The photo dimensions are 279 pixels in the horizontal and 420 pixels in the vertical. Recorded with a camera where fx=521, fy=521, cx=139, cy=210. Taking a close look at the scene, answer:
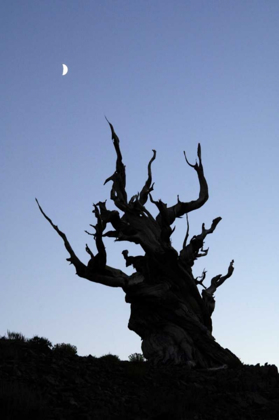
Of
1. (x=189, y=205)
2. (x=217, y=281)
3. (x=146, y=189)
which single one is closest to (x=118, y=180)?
(x=146, y=189)

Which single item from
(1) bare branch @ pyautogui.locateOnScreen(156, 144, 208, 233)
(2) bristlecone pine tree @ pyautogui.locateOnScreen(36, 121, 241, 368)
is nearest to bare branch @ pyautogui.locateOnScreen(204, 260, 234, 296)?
(2) bristlecone pine tree @ pyautogui.locateOnScreen(36, 121, 241, 368)

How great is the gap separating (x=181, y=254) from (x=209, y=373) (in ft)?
11.3

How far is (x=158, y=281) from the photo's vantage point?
44.3 feet

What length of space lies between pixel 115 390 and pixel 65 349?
95.6 inches

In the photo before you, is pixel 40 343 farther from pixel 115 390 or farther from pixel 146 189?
pixel 146 189

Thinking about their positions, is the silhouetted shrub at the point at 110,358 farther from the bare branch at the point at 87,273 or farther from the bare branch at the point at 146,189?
the bare branch at the point at 146,189

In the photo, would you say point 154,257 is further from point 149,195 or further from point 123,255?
point 149,195

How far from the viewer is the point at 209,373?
39.3 ft

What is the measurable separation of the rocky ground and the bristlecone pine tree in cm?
116

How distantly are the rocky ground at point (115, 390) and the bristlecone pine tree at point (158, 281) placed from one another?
116cm

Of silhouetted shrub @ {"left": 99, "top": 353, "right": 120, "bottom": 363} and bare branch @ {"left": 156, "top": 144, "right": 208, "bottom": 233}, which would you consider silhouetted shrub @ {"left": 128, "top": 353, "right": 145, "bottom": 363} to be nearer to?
silhouetted shrub @ {"left": 99, "top": 353, "right": 120, "bottom": 363}

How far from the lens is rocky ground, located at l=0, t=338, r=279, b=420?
24.2 feet

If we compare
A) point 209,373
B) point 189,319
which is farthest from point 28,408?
point 189,319

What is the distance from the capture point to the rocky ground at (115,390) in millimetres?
7363
